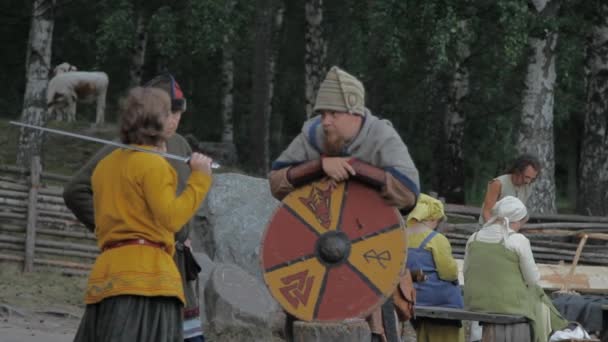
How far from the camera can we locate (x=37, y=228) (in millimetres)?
16281

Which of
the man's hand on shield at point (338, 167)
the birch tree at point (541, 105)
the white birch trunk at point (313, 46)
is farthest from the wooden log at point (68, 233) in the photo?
the white birch trunk at point (313, 46)

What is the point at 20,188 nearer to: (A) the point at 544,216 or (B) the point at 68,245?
(B) the point at 68,245

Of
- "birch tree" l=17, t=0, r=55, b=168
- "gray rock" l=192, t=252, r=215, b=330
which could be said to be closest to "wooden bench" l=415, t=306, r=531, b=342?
"gray rock" l=192, t=252, r=215, b=330

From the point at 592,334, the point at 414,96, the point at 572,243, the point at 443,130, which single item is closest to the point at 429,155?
the point at 414,96

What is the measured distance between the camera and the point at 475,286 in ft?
32.7

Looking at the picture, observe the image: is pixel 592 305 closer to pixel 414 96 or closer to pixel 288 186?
pixel 288 186

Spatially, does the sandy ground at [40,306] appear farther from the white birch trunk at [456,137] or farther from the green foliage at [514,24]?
the white birch trunk at [456,137]

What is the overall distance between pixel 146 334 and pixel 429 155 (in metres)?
28.6

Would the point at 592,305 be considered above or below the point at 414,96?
below

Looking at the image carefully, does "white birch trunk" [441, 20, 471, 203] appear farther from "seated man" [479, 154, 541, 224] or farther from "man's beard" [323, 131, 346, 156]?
"man's beard" [323, 131, 346, 156]

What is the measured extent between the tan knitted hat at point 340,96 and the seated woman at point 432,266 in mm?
2509

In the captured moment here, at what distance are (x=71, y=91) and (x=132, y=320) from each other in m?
20.2

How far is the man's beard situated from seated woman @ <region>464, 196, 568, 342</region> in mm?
2898

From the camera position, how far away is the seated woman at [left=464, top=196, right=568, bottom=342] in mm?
9727
